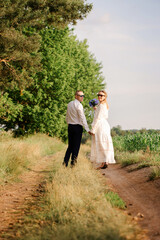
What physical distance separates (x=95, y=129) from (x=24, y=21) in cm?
829

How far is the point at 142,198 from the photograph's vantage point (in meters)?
7.02

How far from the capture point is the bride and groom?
9.30m

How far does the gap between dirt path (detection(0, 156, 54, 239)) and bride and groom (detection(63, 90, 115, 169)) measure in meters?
1.35

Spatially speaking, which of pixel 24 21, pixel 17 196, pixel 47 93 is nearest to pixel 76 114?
pixel 17 196

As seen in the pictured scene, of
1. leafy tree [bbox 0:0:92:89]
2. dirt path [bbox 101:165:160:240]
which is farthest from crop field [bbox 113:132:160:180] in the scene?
leafy tree [bbox 0:0:92:89]

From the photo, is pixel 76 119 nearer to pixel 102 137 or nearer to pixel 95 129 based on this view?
pixel 95 129

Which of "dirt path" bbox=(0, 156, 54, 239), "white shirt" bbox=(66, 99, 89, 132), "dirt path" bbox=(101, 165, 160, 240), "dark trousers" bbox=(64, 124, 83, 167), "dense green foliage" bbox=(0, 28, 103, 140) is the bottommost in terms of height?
"dirt path" bbox=(0, 156, 54, 239)

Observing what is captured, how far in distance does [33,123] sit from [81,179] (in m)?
20.7

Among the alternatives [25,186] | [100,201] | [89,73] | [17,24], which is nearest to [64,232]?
[100,201]

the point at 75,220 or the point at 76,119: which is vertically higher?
the point at 76,119

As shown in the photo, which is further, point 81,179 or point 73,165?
point 73,165

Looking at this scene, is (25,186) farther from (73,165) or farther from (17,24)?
(17,24)

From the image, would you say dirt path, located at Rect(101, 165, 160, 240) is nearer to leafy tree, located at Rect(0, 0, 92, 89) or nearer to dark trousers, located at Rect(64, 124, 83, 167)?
dark trousers, located at Rect(64, 124, 83, 167)

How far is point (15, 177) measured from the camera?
30.8 feet
